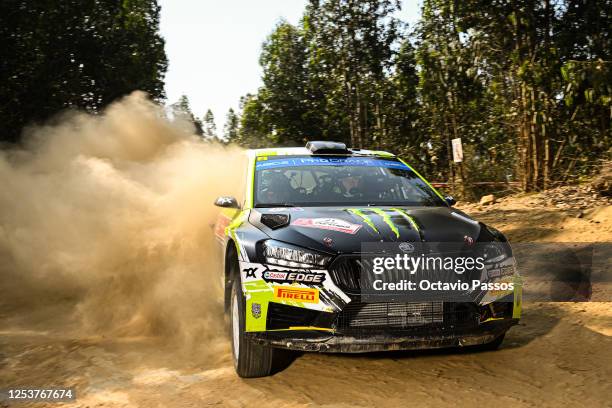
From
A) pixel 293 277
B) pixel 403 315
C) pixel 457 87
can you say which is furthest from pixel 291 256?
pixel 457 87

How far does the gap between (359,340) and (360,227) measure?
2.57ft

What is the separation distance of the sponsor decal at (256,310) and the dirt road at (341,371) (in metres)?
0.53

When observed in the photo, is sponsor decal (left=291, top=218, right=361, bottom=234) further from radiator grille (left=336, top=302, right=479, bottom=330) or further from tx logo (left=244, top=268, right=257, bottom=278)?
radiator grille (left=336, top=302, right=479, bottom=330)

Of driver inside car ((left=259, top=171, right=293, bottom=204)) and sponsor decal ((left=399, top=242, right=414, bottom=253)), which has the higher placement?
driver inside car ((left=259, top=171, right=293, bottom=204))

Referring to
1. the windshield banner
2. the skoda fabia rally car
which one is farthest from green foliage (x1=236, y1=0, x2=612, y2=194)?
the skoda fabia rally car

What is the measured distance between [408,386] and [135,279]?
15.5 feet

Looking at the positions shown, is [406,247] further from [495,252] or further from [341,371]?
[341,371]

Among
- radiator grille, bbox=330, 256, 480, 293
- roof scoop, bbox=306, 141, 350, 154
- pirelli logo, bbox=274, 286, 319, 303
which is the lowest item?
pirelli logo, bbox=274, 286, 319, 303

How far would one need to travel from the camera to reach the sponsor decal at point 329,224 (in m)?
4.42

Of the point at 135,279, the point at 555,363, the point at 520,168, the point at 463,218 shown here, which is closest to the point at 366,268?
the point at 463,218

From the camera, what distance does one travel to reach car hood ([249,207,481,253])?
4293 millimetres

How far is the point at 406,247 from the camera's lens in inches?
167

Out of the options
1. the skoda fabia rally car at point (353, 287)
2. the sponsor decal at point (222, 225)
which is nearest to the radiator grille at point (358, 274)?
the skoda fabia rally car at point (353, 287)

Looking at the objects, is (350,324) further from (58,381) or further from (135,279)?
(135,279)
